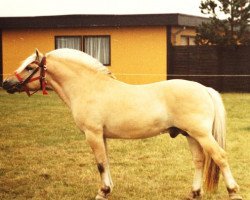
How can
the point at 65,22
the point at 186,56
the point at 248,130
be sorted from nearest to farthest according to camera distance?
the point at 248,130
the point at 186,56
the point at 65,22

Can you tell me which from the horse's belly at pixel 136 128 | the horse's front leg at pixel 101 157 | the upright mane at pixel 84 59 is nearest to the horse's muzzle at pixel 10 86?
the upright mane at pixel 84 59

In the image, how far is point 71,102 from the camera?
254 inches

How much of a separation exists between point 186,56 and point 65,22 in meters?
6.41

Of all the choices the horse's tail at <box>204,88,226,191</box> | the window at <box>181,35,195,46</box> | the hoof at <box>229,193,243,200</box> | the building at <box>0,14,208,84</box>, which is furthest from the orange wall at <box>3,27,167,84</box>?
the hoof at <box>229,193,243,200</box>

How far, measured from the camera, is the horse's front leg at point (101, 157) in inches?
246

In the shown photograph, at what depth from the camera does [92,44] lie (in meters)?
25.8

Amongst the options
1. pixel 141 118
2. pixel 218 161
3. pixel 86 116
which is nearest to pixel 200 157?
pixel 218 161

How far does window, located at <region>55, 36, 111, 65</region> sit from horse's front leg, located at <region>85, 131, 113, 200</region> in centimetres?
1921

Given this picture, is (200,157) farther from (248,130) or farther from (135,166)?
(248,130)

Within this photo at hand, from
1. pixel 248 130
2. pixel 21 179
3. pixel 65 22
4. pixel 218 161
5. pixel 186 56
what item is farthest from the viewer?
pixel 65 22

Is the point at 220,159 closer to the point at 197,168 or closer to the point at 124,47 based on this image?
the point at 197,168

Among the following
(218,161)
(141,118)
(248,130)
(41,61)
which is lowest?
(248,130)

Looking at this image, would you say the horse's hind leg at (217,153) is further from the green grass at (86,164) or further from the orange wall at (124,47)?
the orange wall at (124,47)

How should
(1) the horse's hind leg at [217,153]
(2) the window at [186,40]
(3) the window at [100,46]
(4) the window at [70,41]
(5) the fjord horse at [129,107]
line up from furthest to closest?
(2) the window at [186,40] → (4) the window at [70,41] → (3) the window at [100,46] → (5) the fjord horse at [129,107] → (1) the horse's hind leg at [217,153]
